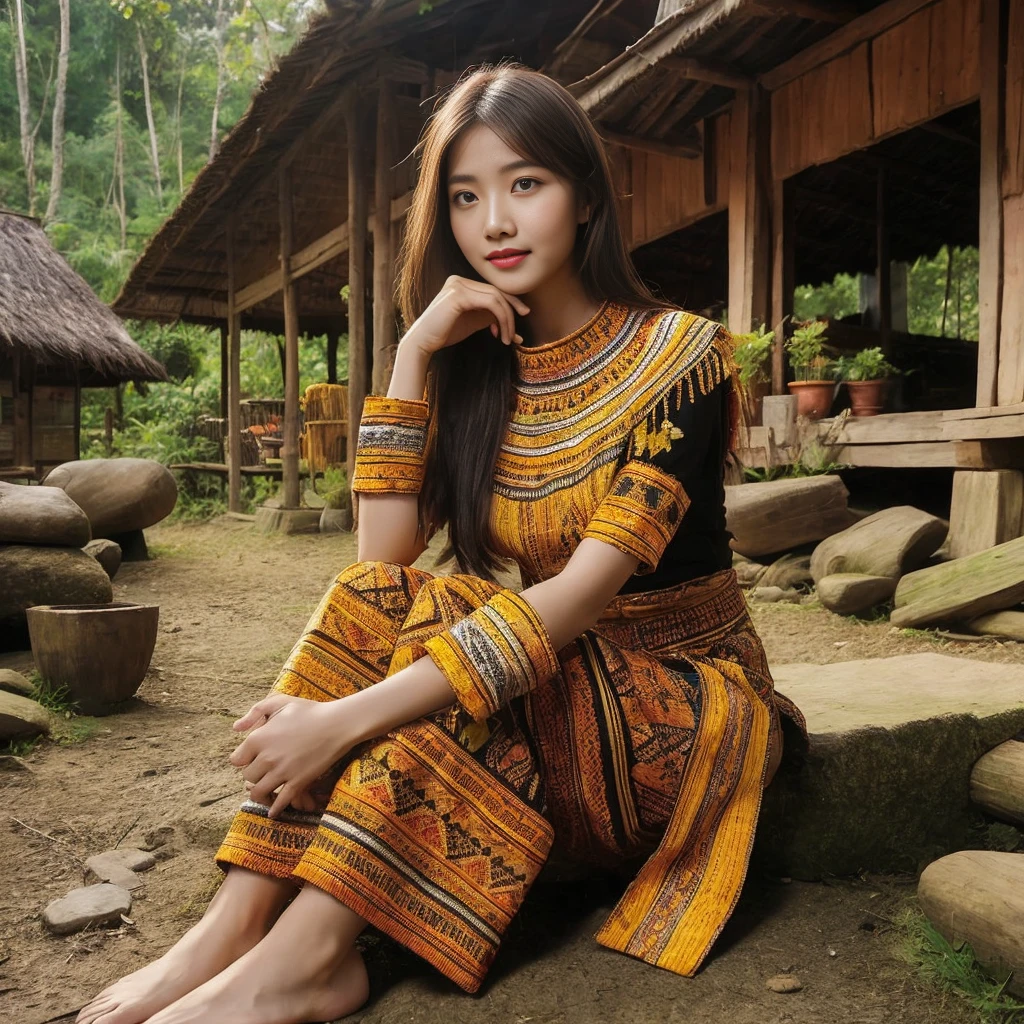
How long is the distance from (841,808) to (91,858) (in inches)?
64.2

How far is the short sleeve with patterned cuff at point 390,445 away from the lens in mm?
1938

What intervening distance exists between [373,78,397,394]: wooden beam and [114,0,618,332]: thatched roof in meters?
0.15

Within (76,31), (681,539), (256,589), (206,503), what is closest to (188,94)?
(76,31)

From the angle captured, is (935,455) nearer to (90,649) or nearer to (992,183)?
(992,183)

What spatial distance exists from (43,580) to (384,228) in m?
5.19

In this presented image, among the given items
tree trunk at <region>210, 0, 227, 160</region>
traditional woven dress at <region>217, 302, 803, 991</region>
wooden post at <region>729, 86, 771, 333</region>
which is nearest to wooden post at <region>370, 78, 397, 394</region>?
wooden post at <region>729, 86, 771, 333</region>

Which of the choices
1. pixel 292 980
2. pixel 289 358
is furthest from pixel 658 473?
pixel 289 358

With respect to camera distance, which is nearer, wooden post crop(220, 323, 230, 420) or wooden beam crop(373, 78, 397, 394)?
wooden beam crop(373, 78, 397, 394)

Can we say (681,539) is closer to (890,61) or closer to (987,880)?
(987,880)

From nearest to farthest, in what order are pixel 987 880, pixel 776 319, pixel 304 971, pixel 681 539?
pixel 304 971 → pixel 987 880 → pixel 681 539 → pixel 776 319

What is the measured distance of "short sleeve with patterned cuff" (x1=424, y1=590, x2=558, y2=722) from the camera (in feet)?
4.91

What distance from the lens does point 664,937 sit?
5.40 feet

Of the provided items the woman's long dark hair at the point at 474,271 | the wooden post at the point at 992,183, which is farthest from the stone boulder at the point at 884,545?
the woman's long dark hair at the point at 474,271

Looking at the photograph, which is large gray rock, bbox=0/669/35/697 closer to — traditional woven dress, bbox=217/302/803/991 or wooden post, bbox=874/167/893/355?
traditional woven dress, bbox=217/302/803/991
